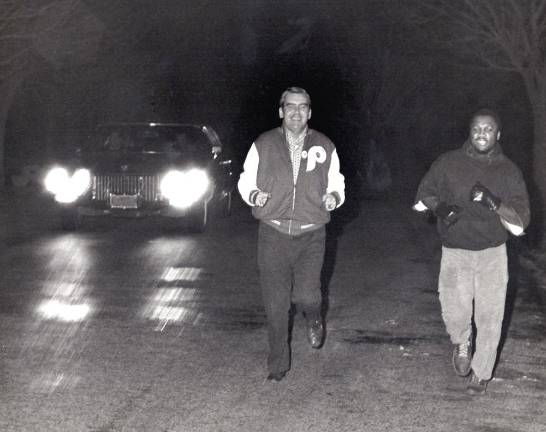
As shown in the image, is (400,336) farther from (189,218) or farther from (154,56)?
(154,56)

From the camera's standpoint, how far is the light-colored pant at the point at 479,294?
6.89 metres

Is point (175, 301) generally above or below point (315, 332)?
below

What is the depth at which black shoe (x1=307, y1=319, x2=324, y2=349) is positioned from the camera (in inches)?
311

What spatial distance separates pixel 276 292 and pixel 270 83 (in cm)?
3505

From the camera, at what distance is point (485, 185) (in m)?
6.78

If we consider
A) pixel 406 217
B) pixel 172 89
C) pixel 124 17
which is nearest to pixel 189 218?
pixel 406 217

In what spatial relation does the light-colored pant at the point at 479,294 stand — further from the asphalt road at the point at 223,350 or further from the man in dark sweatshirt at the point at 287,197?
the man in dark sweatshirt at the point at 287,197

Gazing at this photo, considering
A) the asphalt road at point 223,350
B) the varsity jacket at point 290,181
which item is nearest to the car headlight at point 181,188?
the asphalt road at point 223,350

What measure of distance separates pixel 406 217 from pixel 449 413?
14555 millimetres

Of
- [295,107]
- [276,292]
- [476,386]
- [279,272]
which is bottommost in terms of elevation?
[476,386]

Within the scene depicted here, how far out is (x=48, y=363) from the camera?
767 cm

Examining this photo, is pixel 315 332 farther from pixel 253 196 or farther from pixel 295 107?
pixel 295 107

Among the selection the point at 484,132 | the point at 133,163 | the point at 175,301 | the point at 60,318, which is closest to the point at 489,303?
the point at 484,132

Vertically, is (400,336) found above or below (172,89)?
below
